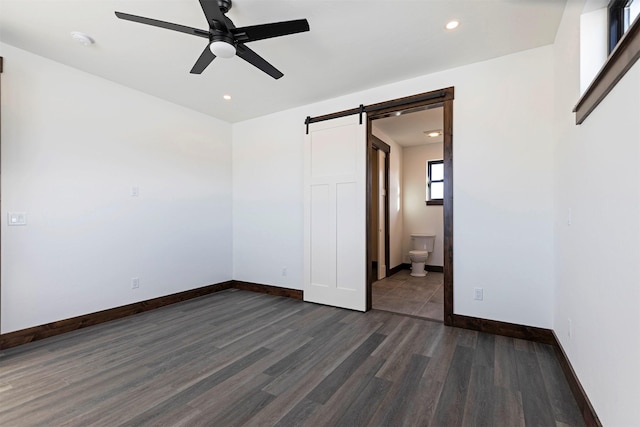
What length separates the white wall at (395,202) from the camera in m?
5.48

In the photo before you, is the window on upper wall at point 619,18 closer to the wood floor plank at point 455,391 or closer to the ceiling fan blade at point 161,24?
the wood floor plank at point 455,391

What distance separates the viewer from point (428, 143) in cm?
603

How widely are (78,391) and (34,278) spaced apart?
1460 mm

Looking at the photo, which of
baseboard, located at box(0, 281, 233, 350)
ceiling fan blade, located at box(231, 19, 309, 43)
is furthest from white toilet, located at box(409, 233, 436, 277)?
ceiling fan blade, located at box(231, 19, 309, 43)

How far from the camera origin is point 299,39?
246 centimetres

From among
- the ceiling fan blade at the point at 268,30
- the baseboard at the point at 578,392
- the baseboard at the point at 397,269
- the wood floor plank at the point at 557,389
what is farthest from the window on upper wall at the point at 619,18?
the baseboard at the point at 397,269

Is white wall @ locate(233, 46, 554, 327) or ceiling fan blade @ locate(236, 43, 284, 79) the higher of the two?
ceiling fan blade @ locate(236, 43, 284, 79)

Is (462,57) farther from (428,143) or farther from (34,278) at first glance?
(34,278)

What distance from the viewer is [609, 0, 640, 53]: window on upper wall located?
1.53m

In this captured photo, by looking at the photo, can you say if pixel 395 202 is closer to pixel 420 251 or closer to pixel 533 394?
pixel 420 251

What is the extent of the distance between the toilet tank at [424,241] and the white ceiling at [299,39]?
3.49 metres

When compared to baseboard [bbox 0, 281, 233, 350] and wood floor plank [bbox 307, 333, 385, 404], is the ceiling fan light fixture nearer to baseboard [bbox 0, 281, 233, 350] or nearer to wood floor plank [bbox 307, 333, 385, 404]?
wood floor plank [bbox 307, 333, 385, 404]

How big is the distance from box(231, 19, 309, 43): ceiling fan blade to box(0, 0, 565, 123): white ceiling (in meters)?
0.29

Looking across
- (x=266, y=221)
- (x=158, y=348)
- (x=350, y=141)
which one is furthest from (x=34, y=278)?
(x=350, y=141)
